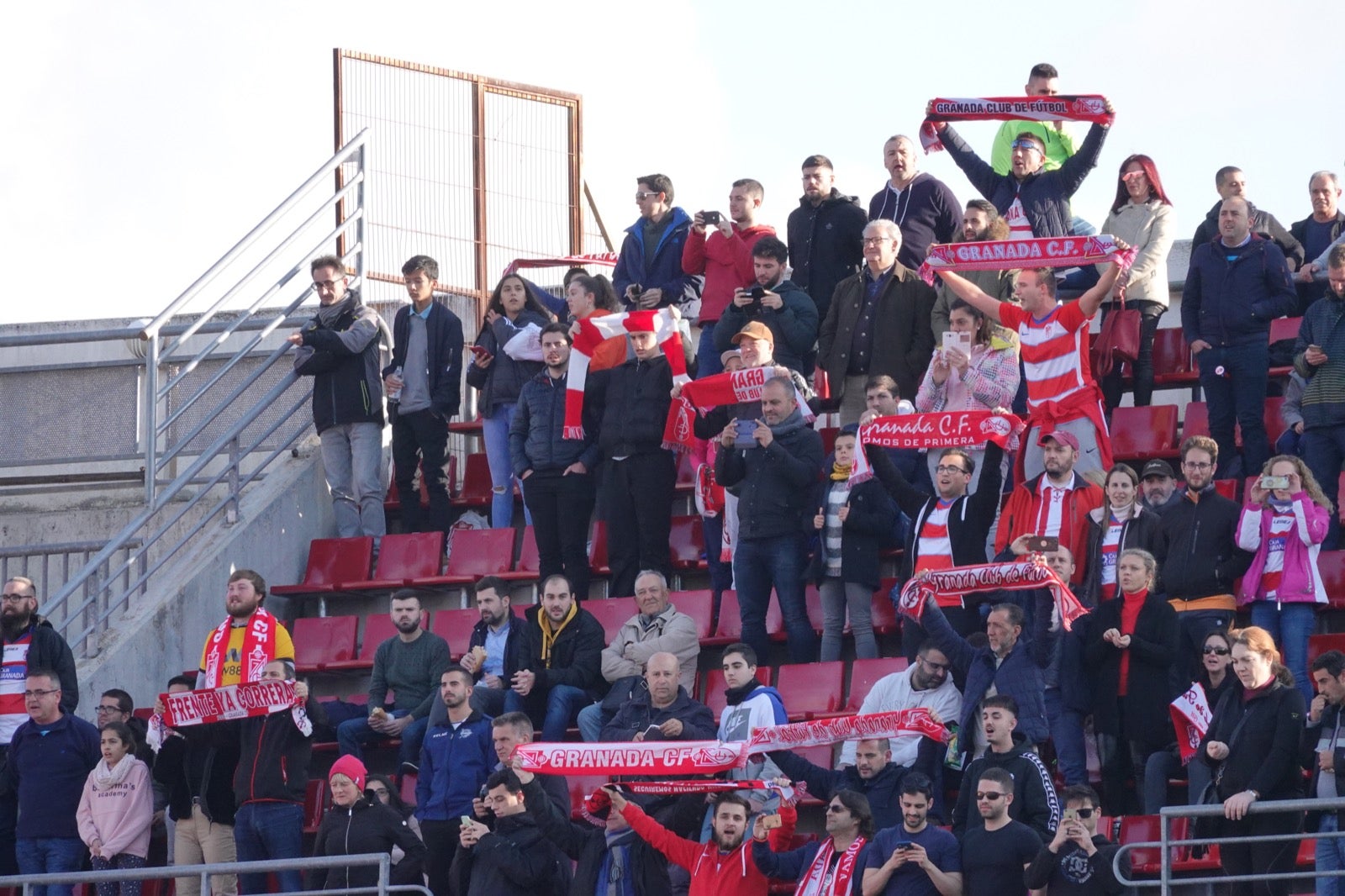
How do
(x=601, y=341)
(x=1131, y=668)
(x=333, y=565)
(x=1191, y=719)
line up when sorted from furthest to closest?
(x=333, y=565) → (x=601, y=341) → (x=1131, y=668) → (x=1191, y=719)

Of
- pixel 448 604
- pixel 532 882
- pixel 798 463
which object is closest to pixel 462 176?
pixel 448 604

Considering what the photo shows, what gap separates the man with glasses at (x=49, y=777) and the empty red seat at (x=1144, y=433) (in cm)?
625

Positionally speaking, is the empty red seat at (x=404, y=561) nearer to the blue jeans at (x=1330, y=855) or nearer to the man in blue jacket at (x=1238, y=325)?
the man in blue jacket at (x=1238, y=325)

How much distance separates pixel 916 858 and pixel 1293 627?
8.59 feet

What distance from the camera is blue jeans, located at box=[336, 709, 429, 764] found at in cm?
1346

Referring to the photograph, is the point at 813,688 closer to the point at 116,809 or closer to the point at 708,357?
the point at 708,357

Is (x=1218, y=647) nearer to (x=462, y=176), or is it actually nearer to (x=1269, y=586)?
(x=1269, y=586)

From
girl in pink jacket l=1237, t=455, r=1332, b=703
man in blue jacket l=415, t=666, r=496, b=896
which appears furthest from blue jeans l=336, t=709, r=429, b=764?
girl in pink jacket l=1237, t=455, r=1332, b=703

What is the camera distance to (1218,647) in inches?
457

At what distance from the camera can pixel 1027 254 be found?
14.2m

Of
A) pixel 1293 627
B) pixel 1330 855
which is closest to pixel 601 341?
pixel 1293 627

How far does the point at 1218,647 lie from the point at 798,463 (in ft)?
9.15

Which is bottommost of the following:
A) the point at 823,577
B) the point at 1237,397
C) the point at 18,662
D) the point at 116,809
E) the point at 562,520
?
the point at 116,809

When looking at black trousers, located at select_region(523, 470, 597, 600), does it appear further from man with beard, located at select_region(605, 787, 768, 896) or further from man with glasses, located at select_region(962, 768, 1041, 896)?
man with glasses, located at select_region(962, 768, 1041, 896)
